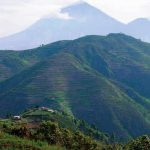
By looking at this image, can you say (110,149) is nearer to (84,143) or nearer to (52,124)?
(84,143)

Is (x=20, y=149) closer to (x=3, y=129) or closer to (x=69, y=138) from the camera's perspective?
(x=3, y=129)

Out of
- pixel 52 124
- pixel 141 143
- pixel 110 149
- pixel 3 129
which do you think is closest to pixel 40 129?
pixel 52 124

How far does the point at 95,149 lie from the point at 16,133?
87.4ft

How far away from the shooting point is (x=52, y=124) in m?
68.1

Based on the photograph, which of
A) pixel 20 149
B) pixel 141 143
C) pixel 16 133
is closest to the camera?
pixel 20 149

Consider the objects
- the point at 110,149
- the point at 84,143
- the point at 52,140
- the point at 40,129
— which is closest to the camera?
the point at 52,140

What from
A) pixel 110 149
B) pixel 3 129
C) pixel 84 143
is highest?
pixel 3 129

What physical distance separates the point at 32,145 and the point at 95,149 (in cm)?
3212

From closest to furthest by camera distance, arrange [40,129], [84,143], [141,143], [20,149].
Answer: [20,149] → [40,129] → [141,143] → [84,143]

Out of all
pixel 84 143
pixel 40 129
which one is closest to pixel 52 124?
pixel 40 129

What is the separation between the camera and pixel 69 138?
77500 mm

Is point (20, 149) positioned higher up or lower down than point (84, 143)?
higher up

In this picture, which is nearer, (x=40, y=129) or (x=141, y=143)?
(x=40, y=129)

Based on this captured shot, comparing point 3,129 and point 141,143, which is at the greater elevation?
point 3,129
